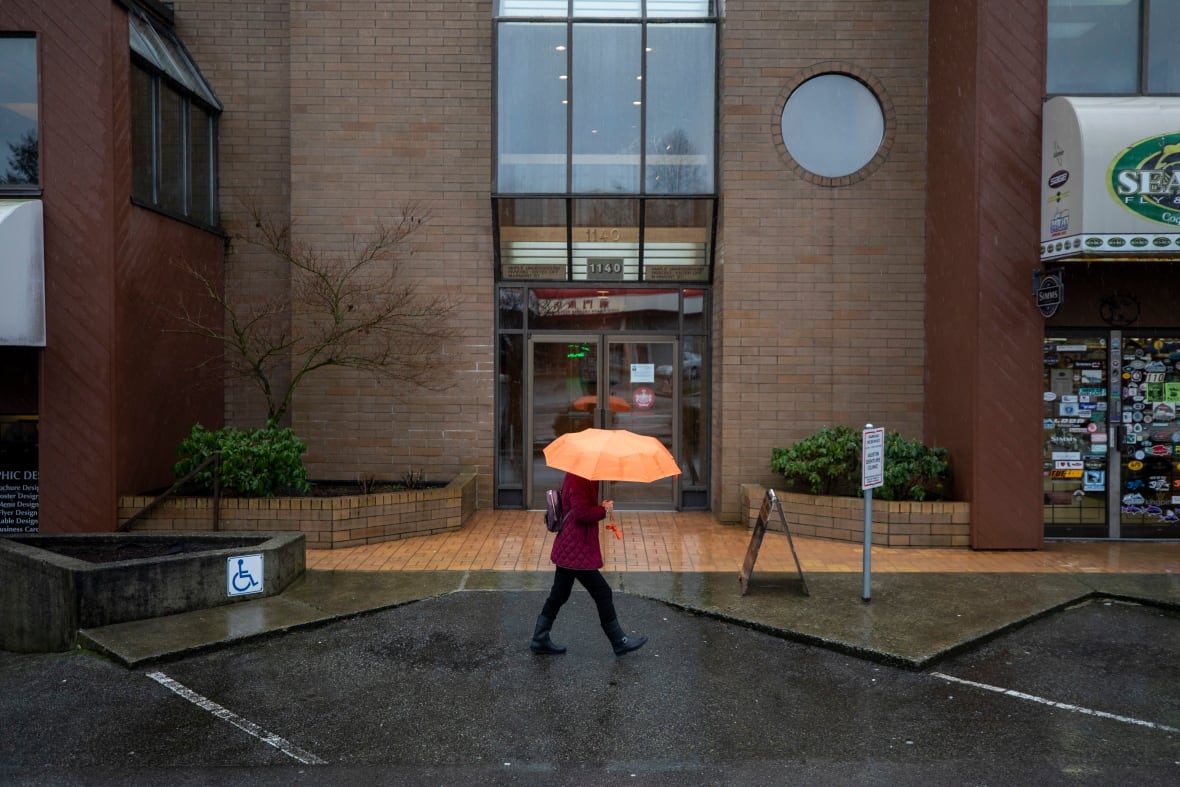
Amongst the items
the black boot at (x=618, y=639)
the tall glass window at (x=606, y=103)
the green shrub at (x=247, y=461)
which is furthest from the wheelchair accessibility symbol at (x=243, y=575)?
the tall glass window at (x=606, y=103)

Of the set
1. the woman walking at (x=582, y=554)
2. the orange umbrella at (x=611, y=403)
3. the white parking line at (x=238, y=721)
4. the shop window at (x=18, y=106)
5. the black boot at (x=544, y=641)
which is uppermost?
the shop window at (x=18, y=106)

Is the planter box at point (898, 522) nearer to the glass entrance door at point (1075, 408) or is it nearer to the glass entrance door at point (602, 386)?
the glass entrance door at point (1075, 408)

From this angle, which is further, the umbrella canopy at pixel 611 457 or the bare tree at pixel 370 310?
the bare tree at pixel 370 310

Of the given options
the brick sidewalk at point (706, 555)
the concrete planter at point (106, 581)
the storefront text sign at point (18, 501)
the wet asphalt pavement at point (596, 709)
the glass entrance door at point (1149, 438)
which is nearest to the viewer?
the wet asphalt pavement at point (596, 709)

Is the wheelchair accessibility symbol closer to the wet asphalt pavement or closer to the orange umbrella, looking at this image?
the wet asphalt pavement

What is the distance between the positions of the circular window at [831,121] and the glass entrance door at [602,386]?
2996mm

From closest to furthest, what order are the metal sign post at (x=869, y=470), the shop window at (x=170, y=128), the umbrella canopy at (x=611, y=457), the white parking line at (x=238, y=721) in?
the white parking line at (x=238, y=721)
the umbrella canopy at (x=611, y=457)
the metal sign post at (x=869, y=470)
the shop window at (x=170, y=128)

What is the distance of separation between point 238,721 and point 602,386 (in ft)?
24.9

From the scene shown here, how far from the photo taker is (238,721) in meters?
5.67

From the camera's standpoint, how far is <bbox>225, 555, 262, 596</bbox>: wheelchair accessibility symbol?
26.1 ft

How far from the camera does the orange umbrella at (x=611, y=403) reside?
12.6m

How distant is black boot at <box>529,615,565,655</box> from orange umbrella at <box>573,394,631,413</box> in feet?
19.5

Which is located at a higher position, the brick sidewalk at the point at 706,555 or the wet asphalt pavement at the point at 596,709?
the brick sidewalk at the point at 706,555

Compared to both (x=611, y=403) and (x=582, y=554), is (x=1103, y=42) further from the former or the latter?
(x=582, y=554)
